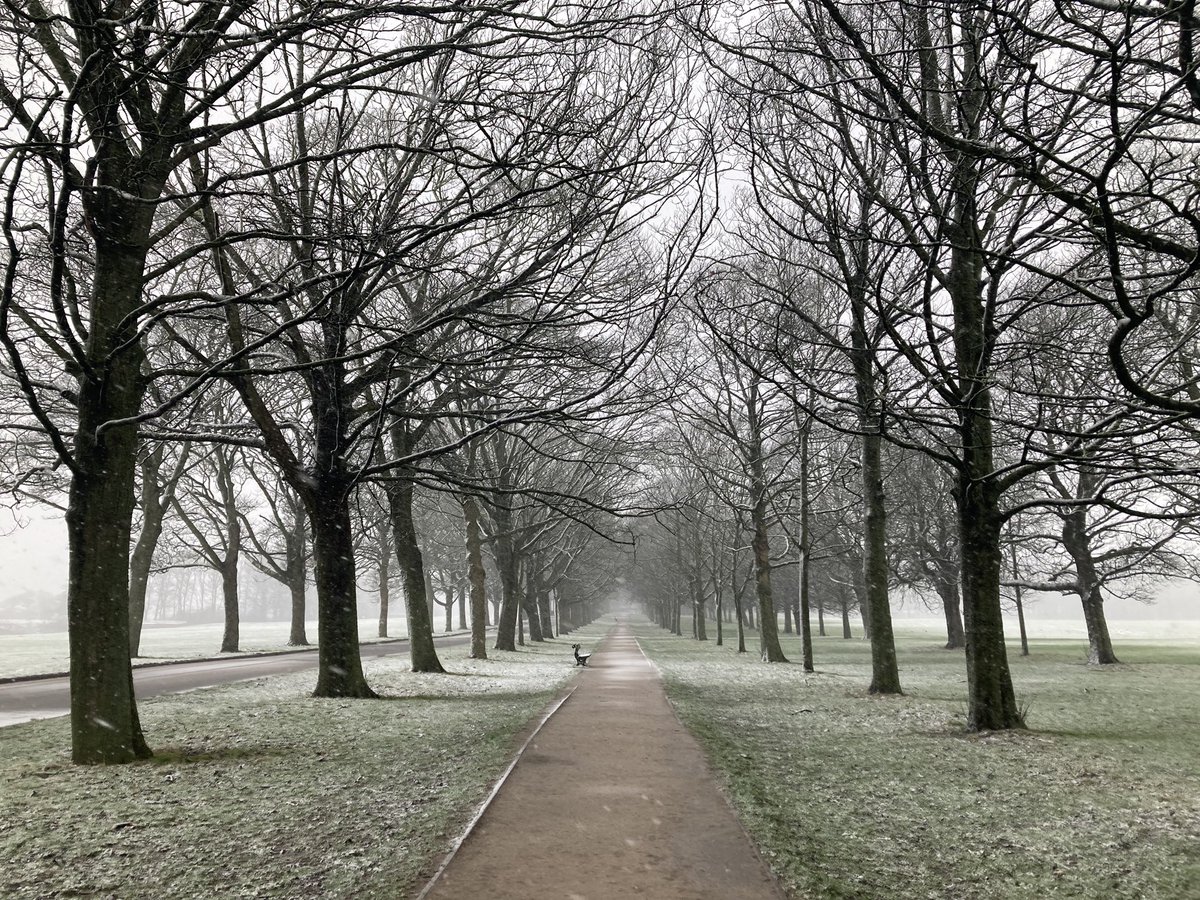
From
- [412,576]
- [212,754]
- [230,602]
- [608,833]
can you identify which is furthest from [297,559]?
[608,833]

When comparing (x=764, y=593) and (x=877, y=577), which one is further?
(x=764, y=593)

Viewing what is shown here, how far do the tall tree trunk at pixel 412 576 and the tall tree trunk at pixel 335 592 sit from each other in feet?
13.2

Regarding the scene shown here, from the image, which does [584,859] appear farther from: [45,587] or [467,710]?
[45,587]

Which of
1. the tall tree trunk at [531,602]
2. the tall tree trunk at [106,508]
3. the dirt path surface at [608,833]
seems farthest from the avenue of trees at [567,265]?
the tall tree trunk at [531,602]

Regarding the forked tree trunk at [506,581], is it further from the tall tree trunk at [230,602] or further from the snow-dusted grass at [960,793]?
the snow-dusted grass at [960,793]

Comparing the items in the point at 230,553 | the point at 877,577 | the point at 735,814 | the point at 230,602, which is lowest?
the point at 735,814

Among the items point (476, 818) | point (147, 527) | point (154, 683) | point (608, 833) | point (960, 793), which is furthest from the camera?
point (147, 527)

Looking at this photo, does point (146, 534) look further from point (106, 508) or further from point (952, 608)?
point (952, 608)

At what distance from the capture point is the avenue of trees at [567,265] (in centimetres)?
594

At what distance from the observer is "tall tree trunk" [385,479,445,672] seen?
1711cm

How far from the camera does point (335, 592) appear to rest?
1245cm

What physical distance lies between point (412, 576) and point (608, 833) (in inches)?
505

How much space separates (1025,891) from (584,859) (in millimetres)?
2692

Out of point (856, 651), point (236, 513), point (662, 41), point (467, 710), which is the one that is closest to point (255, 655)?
point (236, 513)
